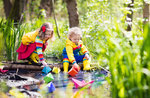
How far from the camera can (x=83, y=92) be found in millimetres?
2713

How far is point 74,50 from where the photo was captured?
4.28m

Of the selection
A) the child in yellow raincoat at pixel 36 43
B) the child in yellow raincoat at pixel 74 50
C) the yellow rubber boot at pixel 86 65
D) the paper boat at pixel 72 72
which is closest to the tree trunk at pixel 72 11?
the child in yellow raincoat at pixel 74 50

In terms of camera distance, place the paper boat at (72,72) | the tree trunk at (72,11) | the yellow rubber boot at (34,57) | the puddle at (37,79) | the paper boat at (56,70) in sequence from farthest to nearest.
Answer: the tree trunk at (72,11)
the yellow rubber boot at (34,57)
the paper boat at (56,70)
the paper boat at (72,72)
the puddle at (37,79)

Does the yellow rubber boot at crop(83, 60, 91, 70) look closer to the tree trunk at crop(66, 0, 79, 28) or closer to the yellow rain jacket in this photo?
the yellow rain jacket

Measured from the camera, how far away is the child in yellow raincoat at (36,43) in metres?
3.98

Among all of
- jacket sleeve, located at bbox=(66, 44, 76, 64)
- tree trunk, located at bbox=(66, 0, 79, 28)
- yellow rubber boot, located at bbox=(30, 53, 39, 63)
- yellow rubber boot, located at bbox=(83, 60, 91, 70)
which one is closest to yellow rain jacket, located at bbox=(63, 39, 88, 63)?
jacket sleeve, located at bbox=(66, 44, 76, 64)

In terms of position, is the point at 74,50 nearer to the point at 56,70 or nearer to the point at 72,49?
the point at 72,49

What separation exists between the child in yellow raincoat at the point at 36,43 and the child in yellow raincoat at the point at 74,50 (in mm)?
370

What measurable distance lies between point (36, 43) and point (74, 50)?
29.9 inches

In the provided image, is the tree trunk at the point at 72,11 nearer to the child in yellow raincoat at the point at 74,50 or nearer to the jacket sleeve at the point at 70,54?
the child in yellow raincoat at the point at 74,50

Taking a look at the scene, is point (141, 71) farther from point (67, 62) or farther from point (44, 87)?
point (67, 62)

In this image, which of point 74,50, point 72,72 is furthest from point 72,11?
point 72,72

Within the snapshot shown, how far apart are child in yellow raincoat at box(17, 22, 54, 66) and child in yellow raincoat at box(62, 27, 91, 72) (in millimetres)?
370

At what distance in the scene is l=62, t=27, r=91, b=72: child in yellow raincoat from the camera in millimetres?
4047
